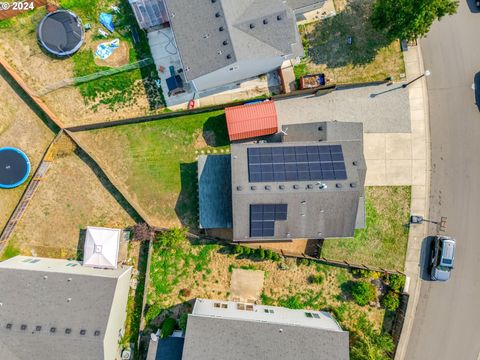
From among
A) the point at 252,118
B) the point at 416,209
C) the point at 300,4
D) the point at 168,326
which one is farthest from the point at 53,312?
the point at 300,4

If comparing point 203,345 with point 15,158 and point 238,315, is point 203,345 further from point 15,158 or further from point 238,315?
point 15,158

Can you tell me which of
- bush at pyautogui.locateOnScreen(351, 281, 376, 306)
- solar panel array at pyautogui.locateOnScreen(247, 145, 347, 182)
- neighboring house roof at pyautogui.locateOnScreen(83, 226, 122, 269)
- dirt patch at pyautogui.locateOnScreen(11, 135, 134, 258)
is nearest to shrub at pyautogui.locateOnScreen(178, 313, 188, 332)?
neighboring house roof at pyautogui.locateOnScreen(83, 226, 122, 269)

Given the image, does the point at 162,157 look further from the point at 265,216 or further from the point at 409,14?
the point at 409,14

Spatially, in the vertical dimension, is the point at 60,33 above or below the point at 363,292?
above

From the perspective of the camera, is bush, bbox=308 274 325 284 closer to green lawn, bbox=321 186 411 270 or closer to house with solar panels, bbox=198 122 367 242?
green lawn, bbox=321 186 411 270

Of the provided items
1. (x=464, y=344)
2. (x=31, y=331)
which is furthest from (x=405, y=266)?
(x=31, y=331)

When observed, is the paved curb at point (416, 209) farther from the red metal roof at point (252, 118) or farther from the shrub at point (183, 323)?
the shrub at point (183, 323)

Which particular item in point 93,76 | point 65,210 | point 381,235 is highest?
point 93,76
